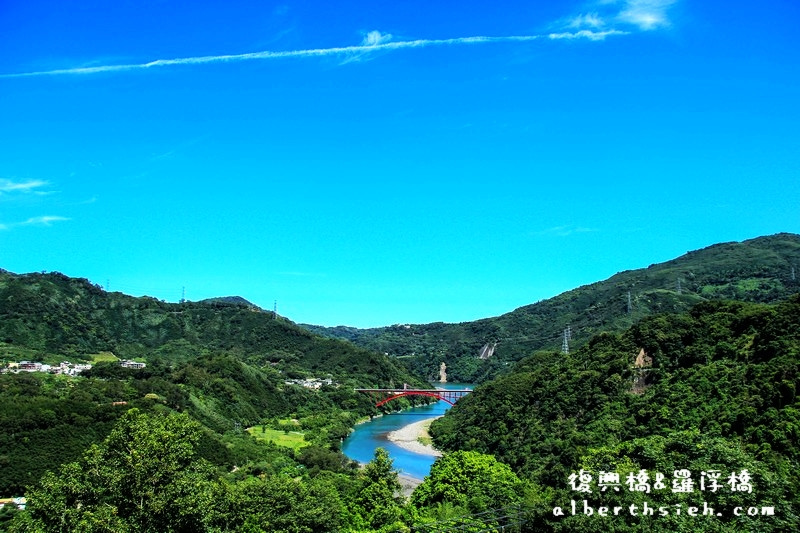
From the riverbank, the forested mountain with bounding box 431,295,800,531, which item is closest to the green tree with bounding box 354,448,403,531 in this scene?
the forested mountain with bounding box 431,295,800,531

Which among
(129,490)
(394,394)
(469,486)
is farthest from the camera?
(394,394)

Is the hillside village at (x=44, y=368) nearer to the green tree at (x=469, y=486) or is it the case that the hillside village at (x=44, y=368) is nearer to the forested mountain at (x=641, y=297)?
the green tree at (x=469, y=486)

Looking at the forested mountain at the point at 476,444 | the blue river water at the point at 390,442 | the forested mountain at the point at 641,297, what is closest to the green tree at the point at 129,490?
the forested mountain at the point at 476,444

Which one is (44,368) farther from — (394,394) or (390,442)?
(394,394)

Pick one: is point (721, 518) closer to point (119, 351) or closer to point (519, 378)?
point (519, 378)

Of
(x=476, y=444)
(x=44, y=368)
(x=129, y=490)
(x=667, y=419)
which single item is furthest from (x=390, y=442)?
(x=129, y=490)
